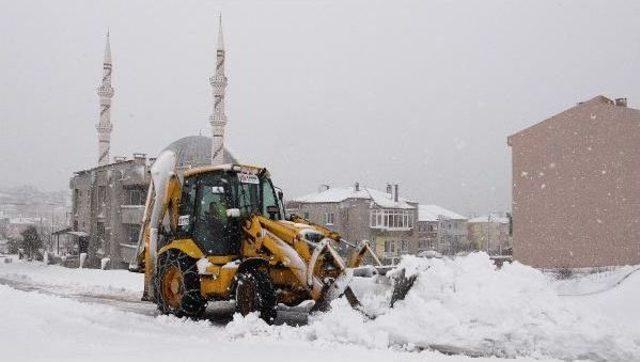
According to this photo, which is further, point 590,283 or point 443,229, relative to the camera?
point 443,229

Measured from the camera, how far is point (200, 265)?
386 inches

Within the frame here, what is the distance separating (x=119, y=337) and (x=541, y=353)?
512 cm

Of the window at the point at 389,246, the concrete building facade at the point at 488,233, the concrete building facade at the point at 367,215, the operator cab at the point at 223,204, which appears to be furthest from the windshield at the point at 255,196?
the concrete building facade at the point at 488,233

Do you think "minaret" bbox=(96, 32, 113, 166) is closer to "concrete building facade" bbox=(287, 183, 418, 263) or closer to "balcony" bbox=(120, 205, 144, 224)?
"balcony" bbox=(120, 205, 144, 224)

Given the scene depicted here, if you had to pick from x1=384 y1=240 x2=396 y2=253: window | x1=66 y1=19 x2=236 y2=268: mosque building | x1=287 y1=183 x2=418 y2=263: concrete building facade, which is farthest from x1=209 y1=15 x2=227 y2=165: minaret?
x1=384 y1=240 x2=396 y2=253: window

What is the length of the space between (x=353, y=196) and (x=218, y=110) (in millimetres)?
14434

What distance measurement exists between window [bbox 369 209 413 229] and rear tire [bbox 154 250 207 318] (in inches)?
1622

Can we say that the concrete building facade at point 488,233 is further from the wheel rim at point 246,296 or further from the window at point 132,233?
the wheel rim at point 246,296

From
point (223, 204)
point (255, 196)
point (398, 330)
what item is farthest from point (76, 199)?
point (398, 330)

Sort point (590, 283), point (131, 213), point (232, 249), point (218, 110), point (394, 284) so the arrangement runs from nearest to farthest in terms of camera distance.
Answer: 1. point (394, 284)
2. point (232, 249)
3. point (590, 283)
4. point (131, 213)
5. point (218, 110)

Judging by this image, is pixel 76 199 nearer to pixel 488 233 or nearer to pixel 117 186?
pixel 117 186

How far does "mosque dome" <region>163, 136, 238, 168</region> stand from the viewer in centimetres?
4675

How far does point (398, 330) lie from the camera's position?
310 inches

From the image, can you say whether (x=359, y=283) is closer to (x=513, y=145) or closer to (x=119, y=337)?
(x=119, y=337)
